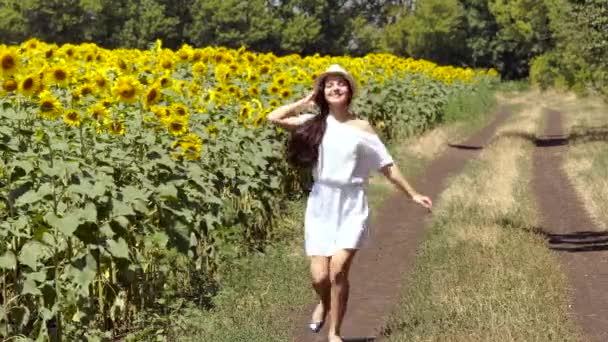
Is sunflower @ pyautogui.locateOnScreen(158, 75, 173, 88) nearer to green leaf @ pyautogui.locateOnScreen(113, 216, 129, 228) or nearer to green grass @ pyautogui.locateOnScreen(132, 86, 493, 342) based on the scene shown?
green grass @ pyautogui.locateOnScreen(132, 86, 493, 342)

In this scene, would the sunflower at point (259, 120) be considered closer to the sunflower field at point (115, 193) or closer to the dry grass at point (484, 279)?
the sunflower field at point (115, 193)

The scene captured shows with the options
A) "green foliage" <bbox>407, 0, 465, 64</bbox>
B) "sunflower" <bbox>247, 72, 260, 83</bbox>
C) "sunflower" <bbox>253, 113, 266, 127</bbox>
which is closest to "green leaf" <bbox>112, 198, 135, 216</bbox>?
"sunflower" <bbox>253, 113, 266, 127</bbox>

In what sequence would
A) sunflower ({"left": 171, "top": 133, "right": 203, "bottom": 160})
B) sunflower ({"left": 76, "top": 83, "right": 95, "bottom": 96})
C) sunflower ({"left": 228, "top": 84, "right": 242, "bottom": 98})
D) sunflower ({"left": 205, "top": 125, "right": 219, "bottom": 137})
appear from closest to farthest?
sunflower ({"left": 76, "top": 83, "right": 95, "bottom": 96}) < sunflower ({"left": 171, "top": 133, "right": 203, "bottom": 160}) < sunflower ({"left": 205, "top": 125, "right": 219, "bottom": 137}) < sunflower ({"left": 228, "top": 84, "right": 242, "bottom": 98})

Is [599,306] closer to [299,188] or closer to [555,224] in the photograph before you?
[555,224]

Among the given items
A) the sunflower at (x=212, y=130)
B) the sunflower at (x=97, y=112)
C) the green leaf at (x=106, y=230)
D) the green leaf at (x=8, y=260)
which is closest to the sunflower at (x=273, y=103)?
the sunflower at (x=212, y=130)

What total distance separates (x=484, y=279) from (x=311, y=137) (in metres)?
2.74

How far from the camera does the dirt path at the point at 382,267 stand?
26.4 feet

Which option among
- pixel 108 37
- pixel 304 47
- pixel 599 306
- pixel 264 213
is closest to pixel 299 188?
pixel 264 213

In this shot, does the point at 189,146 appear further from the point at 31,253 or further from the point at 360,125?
the point at 31,253

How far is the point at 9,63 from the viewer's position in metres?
6.81

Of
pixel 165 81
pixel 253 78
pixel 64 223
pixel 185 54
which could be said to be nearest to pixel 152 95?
pixel 165 81

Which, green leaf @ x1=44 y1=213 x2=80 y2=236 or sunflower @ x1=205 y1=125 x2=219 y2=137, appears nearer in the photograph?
green leaf @ x1=44 y1=213 x2=80 y2=236

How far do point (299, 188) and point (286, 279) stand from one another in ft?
16.2

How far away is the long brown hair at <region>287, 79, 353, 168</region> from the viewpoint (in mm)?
6953
